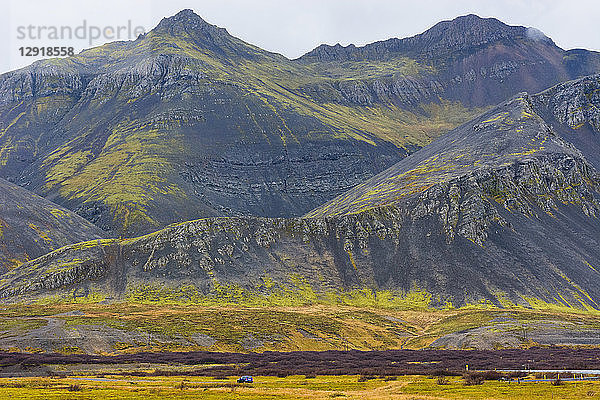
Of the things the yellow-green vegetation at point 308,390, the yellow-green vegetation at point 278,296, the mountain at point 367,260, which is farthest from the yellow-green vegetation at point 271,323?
the yellow-green vegetation at point 308,390

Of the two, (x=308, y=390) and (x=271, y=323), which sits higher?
(x=308, y=390)

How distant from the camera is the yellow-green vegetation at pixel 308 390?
45613mm

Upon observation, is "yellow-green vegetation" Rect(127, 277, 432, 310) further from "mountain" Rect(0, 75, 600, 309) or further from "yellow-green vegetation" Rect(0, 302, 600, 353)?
"yellow-green vegetation" Rect(0, 302, 600, 353)

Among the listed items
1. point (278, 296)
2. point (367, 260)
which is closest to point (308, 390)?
point (278, 296)

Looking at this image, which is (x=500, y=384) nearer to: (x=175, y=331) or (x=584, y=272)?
(x=175, y=331)

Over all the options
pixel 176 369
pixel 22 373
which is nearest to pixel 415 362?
pixel 176 369

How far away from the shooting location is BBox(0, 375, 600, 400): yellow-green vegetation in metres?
45.6

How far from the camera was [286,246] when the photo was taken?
192875 mm

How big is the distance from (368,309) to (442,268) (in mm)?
29386

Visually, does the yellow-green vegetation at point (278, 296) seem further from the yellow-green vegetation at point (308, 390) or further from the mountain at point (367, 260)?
the yellow-green vegetation at point (308, 390)

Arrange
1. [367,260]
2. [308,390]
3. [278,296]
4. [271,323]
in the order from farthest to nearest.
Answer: [367,260]
[278,296]
[271,323]
[308,390]

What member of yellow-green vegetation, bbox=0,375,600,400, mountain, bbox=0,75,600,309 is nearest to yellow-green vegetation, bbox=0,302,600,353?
mountain, bbox=0,75,600,309

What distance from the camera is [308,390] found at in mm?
54438

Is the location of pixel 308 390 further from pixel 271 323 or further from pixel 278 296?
pixel 278 296
